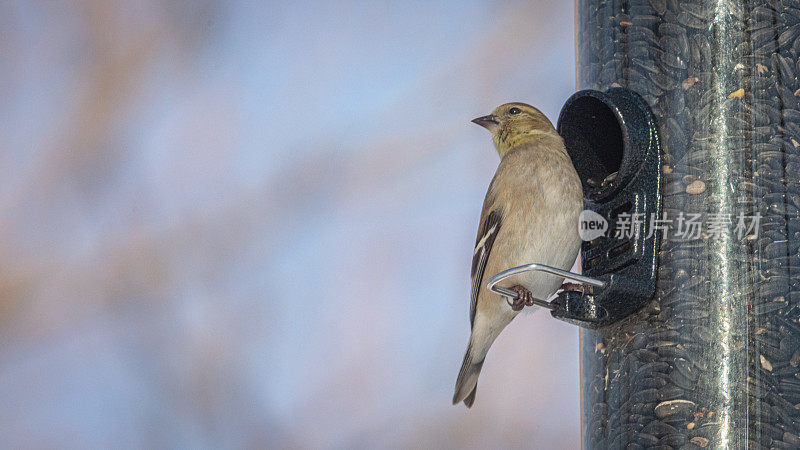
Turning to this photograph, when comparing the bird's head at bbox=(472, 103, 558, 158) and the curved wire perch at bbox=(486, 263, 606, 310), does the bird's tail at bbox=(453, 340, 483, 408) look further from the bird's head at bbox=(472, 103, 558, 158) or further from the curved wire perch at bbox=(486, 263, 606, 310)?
the bird's head at bbox=(472, 103, 558, 158)

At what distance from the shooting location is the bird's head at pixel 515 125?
448 centimetres

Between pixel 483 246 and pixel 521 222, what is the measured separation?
226 millimetres

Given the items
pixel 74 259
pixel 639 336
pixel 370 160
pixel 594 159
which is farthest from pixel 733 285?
pixel 74 259

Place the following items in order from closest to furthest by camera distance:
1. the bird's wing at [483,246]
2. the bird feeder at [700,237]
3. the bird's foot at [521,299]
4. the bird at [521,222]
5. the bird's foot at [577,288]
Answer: the bird feeder at [700,237], the bird's foot at [577,288], the bird's foot at [521,299], the bird at [521,222], the bird's wing at [483,246]

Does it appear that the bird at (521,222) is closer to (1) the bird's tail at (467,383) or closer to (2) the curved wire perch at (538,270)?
(1) the bird's tail at (467,383)

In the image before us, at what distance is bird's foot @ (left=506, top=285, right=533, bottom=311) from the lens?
152 inches

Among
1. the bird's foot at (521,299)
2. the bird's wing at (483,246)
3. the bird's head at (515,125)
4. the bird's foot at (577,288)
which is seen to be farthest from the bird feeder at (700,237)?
the bird's head at (515,125)

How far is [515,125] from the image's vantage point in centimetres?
459

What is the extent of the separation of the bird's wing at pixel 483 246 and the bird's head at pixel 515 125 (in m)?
0.38

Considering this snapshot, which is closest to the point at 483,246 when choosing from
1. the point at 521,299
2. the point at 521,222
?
the point at 521,222

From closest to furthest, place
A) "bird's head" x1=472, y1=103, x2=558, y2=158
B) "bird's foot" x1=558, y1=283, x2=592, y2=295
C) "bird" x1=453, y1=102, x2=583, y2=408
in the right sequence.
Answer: "bird's foot" x1=558, y1=283, x2=592, y2=295 < "bird" x1=453, y1=102, x2=583, y2=408 < "bird's head" x1=472, y1=103, x2=558, y2=158

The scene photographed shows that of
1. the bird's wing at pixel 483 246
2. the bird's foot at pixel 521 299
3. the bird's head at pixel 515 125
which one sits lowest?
the bird's foot at pixel 521 299

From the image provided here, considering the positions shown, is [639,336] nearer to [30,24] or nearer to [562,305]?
[562,305]

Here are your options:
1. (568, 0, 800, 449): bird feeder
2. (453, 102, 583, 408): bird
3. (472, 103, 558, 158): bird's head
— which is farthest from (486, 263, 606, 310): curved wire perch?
(472, 103, 558, 158): bird's head
